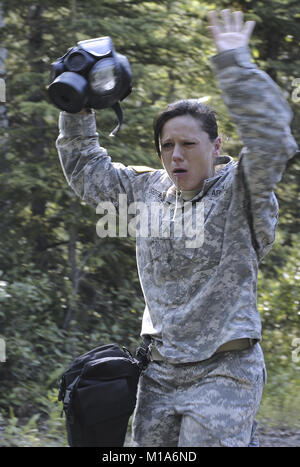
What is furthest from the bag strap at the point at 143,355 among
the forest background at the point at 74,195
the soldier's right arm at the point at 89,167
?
the forest background at the point at 74,195

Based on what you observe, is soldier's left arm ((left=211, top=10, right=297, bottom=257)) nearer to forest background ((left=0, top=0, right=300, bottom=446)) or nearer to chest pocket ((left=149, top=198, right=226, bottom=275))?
chest pocket ((left=149, top=198, right=226, bottom=275))

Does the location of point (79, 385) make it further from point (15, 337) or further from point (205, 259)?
point (15, 337)

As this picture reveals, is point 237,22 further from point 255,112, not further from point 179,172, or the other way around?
point 179,172

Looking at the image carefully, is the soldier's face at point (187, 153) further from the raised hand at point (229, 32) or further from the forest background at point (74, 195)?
A: the forest background at point (74, 195)

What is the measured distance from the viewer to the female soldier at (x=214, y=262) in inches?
106

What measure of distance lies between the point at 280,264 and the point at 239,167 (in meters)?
5.72

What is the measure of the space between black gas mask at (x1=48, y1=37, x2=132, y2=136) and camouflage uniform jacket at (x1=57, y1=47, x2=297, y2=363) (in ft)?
1.71

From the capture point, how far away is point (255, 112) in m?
2.66

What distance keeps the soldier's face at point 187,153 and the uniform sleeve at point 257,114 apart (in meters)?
0.31

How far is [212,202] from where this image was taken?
2980 mm

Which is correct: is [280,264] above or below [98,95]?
below

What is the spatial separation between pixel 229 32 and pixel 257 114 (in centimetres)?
39

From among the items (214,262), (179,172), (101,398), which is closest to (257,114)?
(179,172)

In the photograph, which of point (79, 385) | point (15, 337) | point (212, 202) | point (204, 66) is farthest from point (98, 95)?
point (204, 66)
